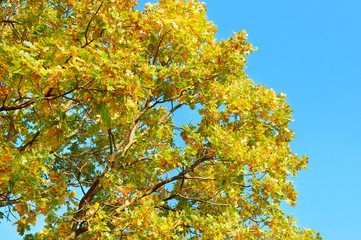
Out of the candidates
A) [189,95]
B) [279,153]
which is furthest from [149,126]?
[279,153]

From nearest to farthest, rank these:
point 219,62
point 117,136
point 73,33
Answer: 1. point 73,33
2. point 219,62
3. point 117,136

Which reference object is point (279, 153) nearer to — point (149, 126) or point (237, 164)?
point (237, 164)

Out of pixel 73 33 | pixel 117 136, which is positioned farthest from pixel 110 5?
pixel 117 136

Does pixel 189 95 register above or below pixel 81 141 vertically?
below

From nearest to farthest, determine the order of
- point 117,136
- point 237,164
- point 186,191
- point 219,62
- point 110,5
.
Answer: point 110,5
point 237,164
point 219,62
point 186,191
point 117,136

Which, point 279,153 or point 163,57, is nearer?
point 279,153

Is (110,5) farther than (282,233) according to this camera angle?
No

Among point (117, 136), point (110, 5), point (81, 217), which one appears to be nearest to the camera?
point (110, 5)

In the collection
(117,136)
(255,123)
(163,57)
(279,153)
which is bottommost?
(279,153)

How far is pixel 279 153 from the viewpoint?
8781 mm

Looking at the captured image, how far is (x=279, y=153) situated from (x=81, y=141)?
22.2ft

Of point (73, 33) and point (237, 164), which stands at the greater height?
point (73, 33)

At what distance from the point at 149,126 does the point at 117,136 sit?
6.58 ft

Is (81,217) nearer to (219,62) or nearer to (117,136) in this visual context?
(117,136)
